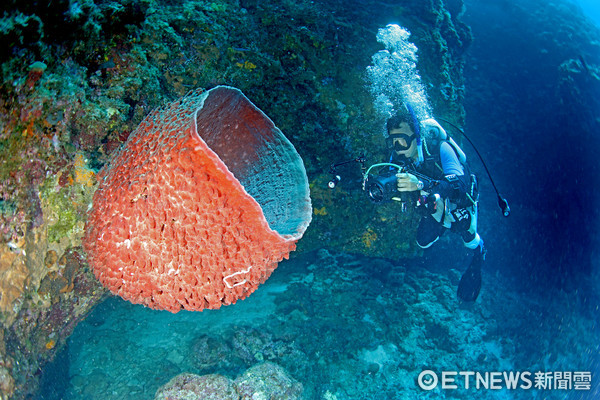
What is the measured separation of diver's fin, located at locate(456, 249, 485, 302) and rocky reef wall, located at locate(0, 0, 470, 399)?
507cm

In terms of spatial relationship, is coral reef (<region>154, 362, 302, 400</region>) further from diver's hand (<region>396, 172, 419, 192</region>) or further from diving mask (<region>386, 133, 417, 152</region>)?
diving mask (<region>386, 133, 417, 152</region>)

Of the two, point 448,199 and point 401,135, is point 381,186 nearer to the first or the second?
point 401,135

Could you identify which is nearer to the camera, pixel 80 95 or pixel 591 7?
pixel 80 95

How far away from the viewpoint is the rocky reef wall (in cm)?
184

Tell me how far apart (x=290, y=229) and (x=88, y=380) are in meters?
3.18

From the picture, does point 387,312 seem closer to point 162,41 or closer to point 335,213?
point 335,213

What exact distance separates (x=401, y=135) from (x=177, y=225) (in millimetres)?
4178

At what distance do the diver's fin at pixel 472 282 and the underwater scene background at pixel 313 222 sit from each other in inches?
13.1

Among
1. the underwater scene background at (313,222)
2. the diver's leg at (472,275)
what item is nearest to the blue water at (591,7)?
the underwater scene background at (313,222)

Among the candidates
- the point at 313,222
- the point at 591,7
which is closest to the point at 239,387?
the point at 313,222

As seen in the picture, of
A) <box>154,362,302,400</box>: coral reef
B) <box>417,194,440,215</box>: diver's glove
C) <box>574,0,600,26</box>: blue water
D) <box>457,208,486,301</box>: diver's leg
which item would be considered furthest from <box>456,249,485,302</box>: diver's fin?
<box>574,0,600,26</box>: blue water

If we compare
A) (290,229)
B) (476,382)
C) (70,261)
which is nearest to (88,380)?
(70,261)

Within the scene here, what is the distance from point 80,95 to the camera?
207cm

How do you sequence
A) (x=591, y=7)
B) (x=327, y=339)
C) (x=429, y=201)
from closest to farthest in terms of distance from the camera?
(x=327, y=339), (x=429, y=201), (x=591, y=7)
